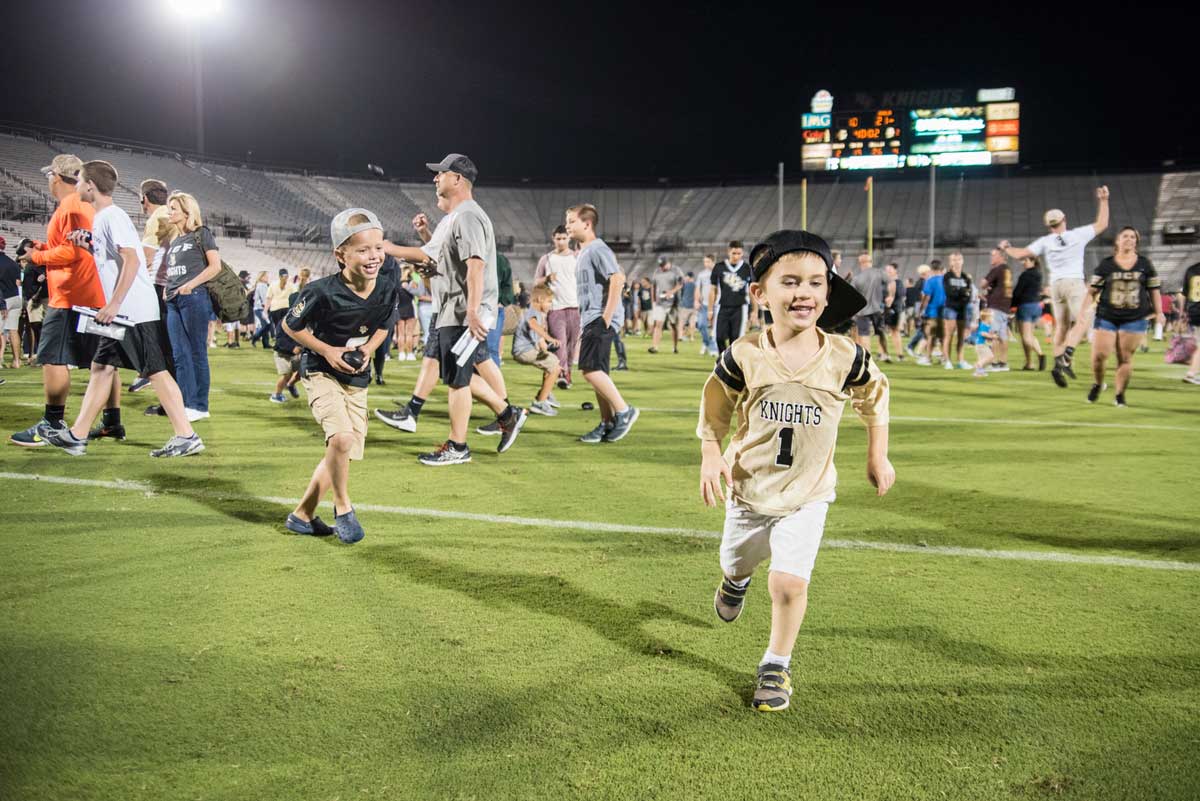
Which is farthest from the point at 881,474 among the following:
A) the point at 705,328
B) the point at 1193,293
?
the point at 705,328

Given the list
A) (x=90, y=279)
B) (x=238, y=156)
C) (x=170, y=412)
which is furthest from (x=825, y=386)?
(x=238, y=156)

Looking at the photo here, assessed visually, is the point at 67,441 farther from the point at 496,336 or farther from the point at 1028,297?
the point at 1028,297

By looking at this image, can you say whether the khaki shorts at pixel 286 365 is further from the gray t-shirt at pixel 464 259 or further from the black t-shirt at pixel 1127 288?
the black t-shirt at pixel 1127 288

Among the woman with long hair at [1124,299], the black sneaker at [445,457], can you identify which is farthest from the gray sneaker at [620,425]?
the woman with long hair at [1124,299]

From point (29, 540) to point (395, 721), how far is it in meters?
3.02

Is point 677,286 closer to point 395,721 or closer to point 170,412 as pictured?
point 170,412

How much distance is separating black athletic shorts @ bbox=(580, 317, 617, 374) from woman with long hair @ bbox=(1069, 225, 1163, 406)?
5.62 m

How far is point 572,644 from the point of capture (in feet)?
10.8

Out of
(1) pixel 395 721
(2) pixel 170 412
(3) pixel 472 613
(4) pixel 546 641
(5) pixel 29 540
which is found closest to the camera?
(1) pixel 395 721

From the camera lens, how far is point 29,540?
15.2 ft

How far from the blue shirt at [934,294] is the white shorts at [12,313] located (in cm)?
1549

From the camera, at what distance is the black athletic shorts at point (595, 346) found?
26.3 feet

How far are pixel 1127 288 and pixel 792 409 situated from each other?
28.7ft

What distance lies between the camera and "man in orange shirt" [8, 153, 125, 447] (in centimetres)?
694
